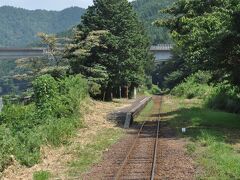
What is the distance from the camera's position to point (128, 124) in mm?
33375

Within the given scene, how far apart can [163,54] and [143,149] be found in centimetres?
11815

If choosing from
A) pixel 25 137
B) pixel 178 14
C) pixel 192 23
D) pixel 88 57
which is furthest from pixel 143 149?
pixel 88 57

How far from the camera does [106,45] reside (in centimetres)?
5322

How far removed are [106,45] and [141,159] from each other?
113 ft

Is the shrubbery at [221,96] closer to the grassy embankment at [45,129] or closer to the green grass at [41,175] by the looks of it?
the grassy embankment at [45,129]

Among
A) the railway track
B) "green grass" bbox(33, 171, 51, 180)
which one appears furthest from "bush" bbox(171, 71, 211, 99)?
"green grass" bbox(33, 171, 51, 180)

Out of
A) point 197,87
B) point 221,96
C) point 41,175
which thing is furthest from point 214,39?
point 197,87

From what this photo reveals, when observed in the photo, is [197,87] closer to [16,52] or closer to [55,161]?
[16,52]

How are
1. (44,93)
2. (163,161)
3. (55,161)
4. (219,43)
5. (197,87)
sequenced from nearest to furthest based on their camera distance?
(163,161) < (55,161) < (219,43) < (44,93) < (197,87)

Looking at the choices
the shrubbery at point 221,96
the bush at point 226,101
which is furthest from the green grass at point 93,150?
the bush at point 226,101

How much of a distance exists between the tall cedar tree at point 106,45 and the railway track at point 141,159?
2166 centimetres

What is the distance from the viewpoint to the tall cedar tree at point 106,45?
50.2 metres

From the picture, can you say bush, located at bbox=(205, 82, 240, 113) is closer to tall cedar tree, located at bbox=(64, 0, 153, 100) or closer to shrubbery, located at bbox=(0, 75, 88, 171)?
tall cedar tree, located at bbox=(64, 0, 153, 100)

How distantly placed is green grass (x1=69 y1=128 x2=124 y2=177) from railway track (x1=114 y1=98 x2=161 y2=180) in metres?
1.30
